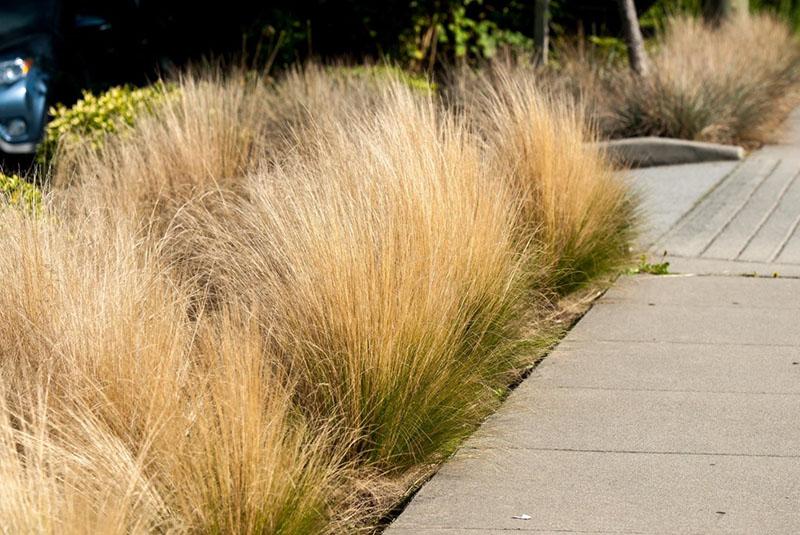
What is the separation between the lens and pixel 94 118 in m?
10.3

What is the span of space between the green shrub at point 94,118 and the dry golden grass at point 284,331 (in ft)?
8.71

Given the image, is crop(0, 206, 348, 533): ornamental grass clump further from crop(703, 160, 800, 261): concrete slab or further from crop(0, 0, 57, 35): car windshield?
crop(0, 0, 57, 35): car windshield

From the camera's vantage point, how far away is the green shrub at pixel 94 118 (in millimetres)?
10023

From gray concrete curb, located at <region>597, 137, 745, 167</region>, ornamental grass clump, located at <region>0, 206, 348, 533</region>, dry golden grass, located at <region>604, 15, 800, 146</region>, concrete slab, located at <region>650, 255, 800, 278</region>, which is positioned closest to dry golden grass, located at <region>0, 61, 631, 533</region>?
ornamental grass clump, located at <region>0, 206, 348, 533</region>

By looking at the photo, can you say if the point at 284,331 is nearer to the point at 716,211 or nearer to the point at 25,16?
the point at 716,211

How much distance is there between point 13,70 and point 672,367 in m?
7.35

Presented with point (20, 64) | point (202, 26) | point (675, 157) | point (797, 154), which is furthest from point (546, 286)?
point (202, 26)

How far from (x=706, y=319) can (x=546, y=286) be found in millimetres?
825

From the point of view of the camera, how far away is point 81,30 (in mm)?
12500

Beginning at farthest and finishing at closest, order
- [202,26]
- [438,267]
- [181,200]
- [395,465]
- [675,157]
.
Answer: [202,26] < [675,157] < [181,200] < [438,267] < [395,465]

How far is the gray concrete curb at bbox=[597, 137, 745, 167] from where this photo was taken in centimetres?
1120

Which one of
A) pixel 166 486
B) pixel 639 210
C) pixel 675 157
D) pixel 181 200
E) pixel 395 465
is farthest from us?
pixel 675 157

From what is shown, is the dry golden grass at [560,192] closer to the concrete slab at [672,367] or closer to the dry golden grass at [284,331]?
the dry golden grass at [284,331]

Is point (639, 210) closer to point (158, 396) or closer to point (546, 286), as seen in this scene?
point (546, 286)
